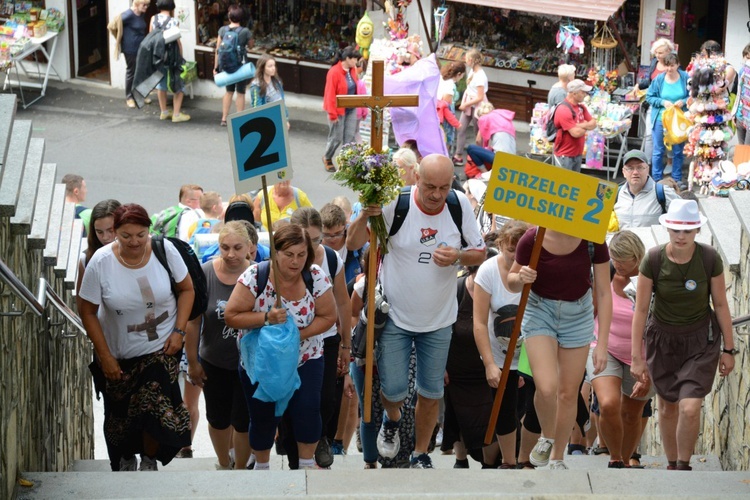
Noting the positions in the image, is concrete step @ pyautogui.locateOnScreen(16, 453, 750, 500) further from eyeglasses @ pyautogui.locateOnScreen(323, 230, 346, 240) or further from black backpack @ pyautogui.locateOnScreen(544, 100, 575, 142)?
black backpack @ pyautogui.locateOnScreen(544, 100, 575, 142)

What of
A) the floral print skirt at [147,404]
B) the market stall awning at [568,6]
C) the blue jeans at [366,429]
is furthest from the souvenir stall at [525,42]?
the floral print skirt at [147,404]

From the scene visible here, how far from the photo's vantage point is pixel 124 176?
50.9 ft

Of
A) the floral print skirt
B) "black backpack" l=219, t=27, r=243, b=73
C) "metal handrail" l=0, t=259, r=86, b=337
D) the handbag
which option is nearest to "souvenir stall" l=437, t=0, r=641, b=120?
"black backpack" l=219, t=27, r=243, b=73

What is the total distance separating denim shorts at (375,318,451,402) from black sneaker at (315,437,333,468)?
0.58 meters

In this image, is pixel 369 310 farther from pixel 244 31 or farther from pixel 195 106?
pixel 195 106

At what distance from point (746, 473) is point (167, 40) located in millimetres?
12373

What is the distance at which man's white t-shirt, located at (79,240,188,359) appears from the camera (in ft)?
21.5

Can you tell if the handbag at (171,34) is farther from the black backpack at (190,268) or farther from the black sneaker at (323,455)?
the black sneaker at (323,455)

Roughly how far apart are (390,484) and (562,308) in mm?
1446

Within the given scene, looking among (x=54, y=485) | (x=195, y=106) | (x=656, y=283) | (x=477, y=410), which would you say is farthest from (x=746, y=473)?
(x=195, y=106)

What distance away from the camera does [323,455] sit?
7.41m

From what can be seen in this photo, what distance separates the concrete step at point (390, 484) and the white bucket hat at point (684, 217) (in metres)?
1.38

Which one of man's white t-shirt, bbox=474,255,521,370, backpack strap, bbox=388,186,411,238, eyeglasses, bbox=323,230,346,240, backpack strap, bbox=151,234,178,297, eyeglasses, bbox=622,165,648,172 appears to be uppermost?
backpack strap, bbox=388,186,411,238

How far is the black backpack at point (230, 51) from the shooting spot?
16875 millimetres
